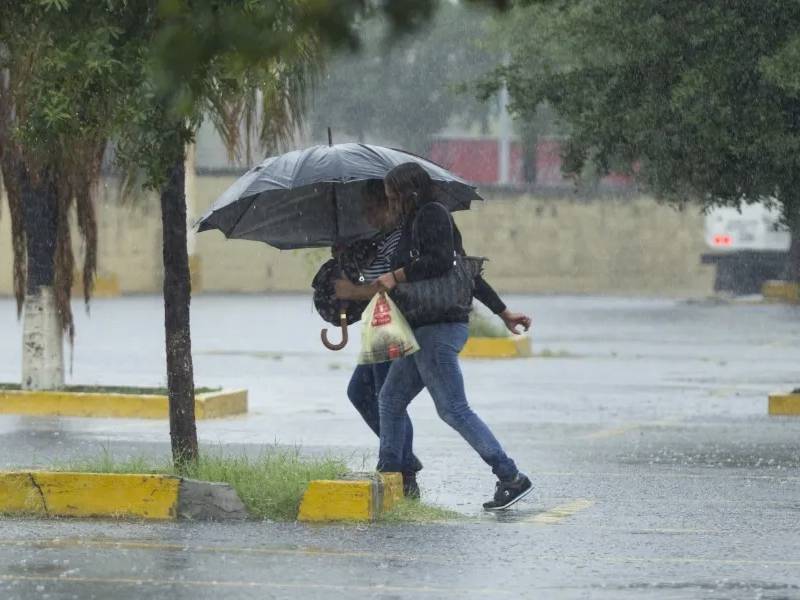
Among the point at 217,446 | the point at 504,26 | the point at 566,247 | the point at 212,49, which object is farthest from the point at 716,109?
the point at 566,247

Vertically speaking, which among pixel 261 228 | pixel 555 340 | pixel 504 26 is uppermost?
pixel 504 26

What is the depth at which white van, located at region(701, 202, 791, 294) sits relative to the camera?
44.8 m

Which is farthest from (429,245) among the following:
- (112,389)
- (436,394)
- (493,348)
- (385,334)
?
(493,348)

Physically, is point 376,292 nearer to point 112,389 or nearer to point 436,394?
point 436,394

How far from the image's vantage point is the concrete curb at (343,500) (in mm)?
9531

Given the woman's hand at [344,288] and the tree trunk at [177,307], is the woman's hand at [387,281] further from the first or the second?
the tree trunk at [177,307]

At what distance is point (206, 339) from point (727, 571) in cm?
2106

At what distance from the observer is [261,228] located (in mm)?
10859

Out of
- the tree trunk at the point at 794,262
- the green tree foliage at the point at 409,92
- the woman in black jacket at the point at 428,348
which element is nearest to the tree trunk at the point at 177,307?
the woman in black jacket at the point at 428,348

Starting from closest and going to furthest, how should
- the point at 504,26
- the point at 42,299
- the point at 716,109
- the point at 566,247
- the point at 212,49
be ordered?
the point at 212,49 < the point at 716,109 < the point at 42,299 < the point at 504,26 < the point at 566,247

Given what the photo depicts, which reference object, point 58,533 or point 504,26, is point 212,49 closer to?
point 58,533

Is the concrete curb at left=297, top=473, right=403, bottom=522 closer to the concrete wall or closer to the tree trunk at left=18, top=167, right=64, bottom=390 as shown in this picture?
the tree trunk at left=18, top=167, right=64, bottom=390

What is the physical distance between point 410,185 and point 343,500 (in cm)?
161

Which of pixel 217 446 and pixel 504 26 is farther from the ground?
pixel 504 26
